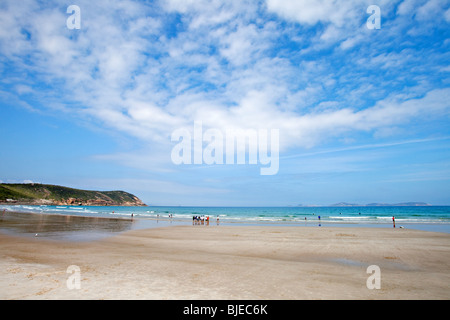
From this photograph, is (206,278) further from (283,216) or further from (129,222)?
(283,216)

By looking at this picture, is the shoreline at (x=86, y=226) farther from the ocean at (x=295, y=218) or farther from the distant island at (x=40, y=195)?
the distant island at (x=40, y=195)

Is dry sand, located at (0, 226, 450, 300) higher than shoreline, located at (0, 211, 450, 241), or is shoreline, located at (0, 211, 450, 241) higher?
dry sand, located at (0, 226, 450, 300)

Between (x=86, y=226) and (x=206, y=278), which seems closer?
(x=206, y=278)

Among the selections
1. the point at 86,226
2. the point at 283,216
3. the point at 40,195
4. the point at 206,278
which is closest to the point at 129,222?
the point at 86,226

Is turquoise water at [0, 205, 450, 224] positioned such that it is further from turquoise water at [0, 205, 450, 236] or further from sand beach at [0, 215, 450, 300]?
sand beach at [0, 215, 450, 300]

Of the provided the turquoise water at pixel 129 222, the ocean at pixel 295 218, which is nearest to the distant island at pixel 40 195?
the ocean at pixel 295 218

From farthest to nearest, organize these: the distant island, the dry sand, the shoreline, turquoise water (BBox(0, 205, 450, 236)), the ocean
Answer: the distant island
the ocean
turquoise water (BBox(0, 205, 450, 236))
the shoreline
the dry sand

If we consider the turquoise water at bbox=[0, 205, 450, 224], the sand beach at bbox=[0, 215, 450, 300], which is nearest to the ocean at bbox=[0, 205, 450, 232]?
the turquoise water at bbox=[0, 205, 450, 224]

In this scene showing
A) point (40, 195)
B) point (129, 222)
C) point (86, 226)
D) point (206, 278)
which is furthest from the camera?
point (40, 195)
